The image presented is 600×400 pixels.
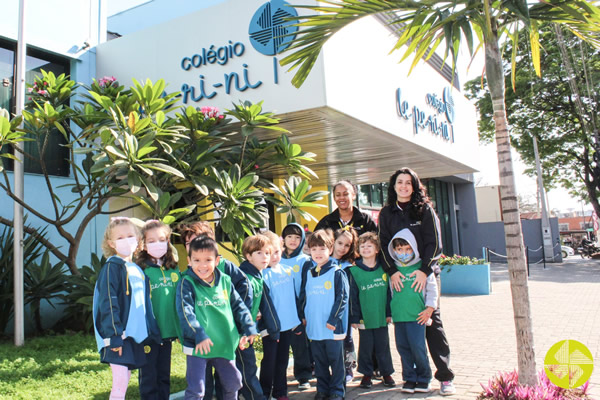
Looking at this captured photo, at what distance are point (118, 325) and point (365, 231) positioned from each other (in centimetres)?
266

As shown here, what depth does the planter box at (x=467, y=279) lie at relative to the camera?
12406 millimetres

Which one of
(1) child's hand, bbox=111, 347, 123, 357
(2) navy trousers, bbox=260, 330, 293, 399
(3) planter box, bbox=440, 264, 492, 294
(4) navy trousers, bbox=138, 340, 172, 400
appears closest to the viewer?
(1) child's hand, bbox=111, 347, 123, 357

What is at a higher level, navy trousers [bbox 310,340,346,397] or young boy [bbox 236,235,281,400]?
young boy [bbox 236,235,281,400]

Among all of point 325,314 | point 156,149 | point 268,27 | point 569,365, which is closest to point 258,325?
point 325,314

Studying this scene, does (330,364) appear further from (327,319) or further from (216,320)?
(216,320)

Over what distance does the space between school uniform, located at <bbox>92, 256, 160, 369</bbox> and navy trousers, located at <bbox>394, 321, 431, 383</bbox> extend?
2159mm

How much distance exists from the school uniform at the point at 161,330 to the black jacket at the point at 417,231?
1904 millimetres

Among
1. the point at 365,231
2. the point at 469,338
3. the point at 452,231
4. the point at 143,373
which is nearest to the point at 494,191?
the point at 452,231

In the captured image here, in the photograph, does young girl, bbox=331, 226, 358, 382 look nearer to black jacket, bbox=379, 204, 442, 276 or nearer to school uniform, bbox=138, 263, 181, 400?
black jacket, bbox=379, 204, 442, 276

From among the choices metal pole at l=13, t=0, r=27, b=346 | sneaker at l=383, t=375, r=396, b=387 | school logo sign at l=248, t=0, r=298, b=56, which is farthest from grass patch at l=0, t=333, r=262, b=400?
school logo sign at l=248, t=0, r=298, b=56

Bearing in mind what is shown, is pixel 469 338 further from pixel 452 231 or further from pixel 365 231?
pixel 452 231

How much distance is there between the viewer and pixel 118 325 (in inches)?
137

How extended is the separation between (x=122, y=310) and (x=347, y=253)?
88.5 inches

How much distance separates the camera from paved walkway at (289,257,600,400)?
15.4ft
